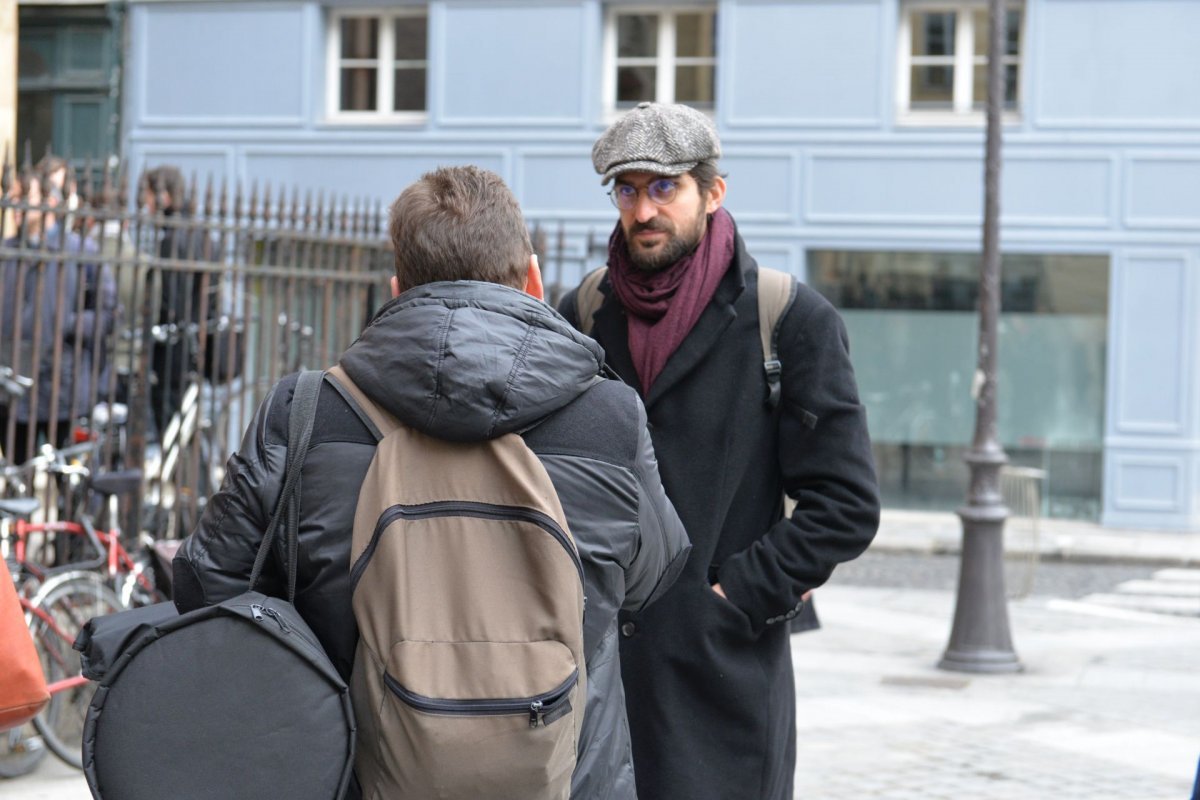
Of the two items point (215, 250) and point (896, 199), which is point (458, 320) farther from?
point (896, 199)

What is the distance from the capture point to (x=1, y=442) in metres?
7.21

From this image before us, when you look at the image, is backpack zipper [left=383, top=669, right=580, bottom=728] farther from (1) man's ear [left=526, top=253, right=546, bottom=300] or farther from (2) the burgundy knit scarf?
(2) the burgundy knit scarf

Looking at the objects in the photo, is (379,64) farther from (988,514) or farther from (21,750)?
(21,750)

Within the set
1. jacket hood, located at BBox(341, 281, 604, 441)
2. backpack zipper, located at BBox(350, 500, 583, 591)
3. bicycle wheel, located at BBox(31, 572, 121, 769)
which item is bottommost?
bicycle wheel, located at BBox(31, 572, 121, 769)

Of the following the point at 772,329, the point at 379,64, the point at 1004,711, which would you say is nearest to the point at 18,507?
the point at 772,329

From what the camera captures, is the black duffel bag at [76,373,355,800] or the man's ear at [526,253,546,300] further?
the man's ear at [526,253,546,300]

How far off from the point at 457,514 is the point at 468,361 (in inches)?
8.3

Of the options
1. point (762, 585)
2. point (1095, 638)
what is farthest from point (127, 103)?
point (762, 585)

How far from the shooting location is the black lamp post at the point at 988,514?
898 cm

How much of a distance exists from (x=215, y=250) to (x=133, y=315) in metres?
0.65

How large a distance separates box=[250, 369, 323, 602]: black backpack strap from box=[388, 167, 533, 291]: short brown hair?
265 millimetres

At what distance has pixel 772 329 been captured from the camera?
331 centimetres

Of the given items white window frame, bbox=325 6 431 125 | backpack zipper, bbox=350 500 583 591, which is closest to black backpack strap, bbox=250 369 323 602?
backpack zipper, bbox=350 500 583 591

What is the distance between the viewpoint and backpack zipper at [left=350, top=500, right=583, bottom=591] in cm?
229
